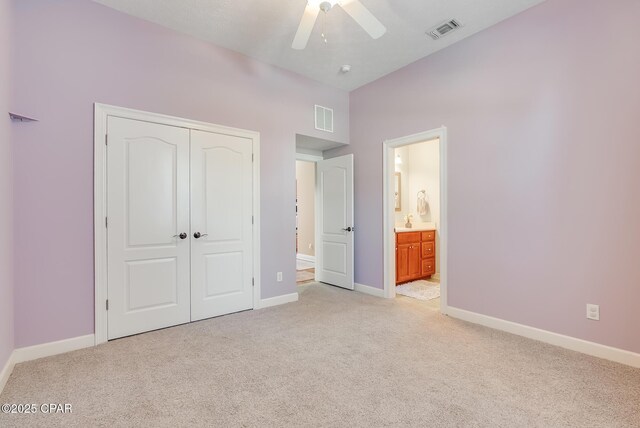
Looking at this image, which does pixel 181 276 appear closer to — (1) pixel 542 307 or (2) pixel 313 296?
(2) pixel 313 296

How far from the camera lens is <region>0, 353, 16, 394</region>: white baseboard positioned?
1.98 metres

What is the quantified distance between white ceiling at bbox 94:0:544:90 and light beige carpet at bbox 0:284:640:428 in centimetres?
302

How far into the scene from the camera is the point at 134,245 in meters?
2.88

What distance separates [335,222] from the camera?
4.77 meters

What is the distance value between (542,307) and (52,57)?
4731 millimetres

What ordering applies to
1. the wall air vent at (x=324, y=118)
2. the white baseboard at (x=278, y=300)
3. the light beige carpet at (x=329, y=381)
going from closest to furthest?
the light beige carpet at (x=329, y=381), the white baseboard at (x=278, y=300), the wall air vent at (x=324, y=118)

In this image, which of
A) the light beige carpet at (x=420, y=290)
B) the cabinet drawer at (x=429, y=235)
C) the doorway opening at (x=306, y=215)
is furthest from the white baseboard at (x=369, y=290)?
the doorway opening at (x=306, y=215)

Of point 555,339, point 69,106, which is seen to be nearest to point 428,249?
point 555,339

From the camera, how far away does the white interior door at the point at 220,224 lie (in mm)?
3256

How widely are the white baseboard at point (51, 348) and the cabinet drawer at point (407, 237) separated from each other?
3738 mm

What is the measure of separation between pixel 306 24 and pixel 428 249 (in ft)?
12.9

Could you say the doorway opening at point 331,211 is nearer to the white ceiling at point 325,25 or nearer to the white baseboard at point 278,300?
the white baseboard at point 278,300

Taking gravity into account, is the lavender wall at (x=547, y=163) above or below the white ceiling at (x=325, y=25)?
below

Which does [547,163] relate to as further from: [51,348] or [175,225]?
[51,348]
